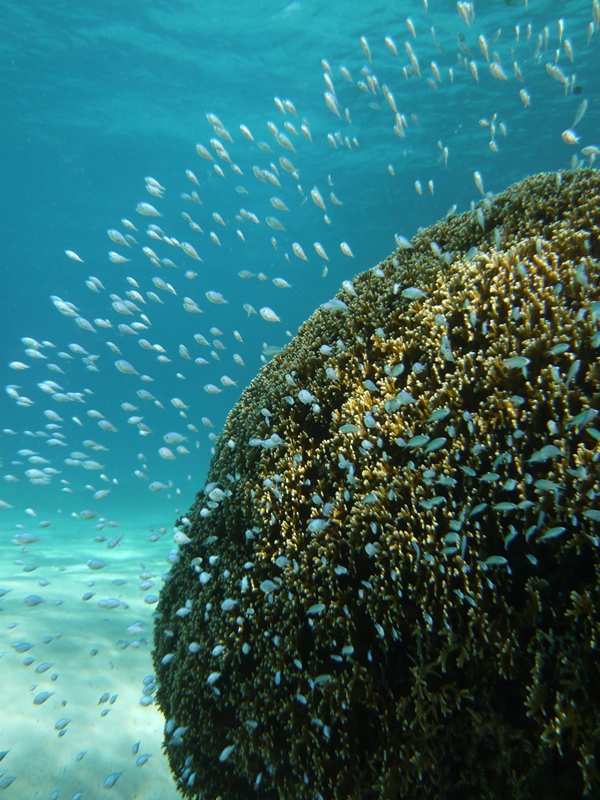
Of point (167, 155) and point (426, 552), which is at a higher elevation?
point (167, 155)

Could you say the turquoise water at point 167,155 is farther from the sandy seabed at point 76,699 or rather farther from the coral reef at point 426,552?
the coral reef at point 426,552

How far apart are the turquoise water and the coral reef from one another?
2335 millimetres

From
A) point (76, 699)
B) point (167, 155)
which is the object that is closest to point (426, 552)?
point (76, 699)

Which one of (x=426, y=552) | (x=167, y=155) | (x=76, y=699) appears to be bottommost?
(x=76, y=699)

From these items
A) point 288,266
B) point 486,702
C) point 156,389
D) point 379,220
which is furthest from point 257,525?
point 156,389

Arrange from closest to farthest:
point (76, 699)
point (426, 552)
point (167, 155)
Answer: point (426, 552) < point (76, 699) < point (167, 155)

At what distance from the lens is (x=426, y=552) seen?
2965 millimetres

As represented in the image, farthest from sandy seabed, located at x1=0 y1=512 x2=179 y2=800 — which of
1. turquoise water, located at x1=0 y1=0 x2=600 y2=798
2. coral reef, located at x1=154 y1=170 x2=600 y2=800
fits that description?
coral reef, located at x1=154 y1=170 x2=600 y2=800

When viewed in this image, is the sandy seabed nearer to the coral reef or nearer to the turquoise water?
the turquoise water

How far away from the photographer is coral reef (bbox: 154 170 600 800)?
2.58 metres

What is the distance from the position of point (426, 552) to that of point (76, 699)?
649cm

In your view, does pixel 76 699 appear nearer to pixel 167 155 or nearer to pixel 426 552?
pixel 426 552

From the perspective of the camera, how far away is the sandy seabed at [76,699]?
5422 millimetres

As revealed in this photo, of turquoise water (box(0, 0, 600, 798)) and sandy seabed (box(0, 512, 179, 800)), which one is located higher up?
turquoise water (box(0, 0, 600, 798))
